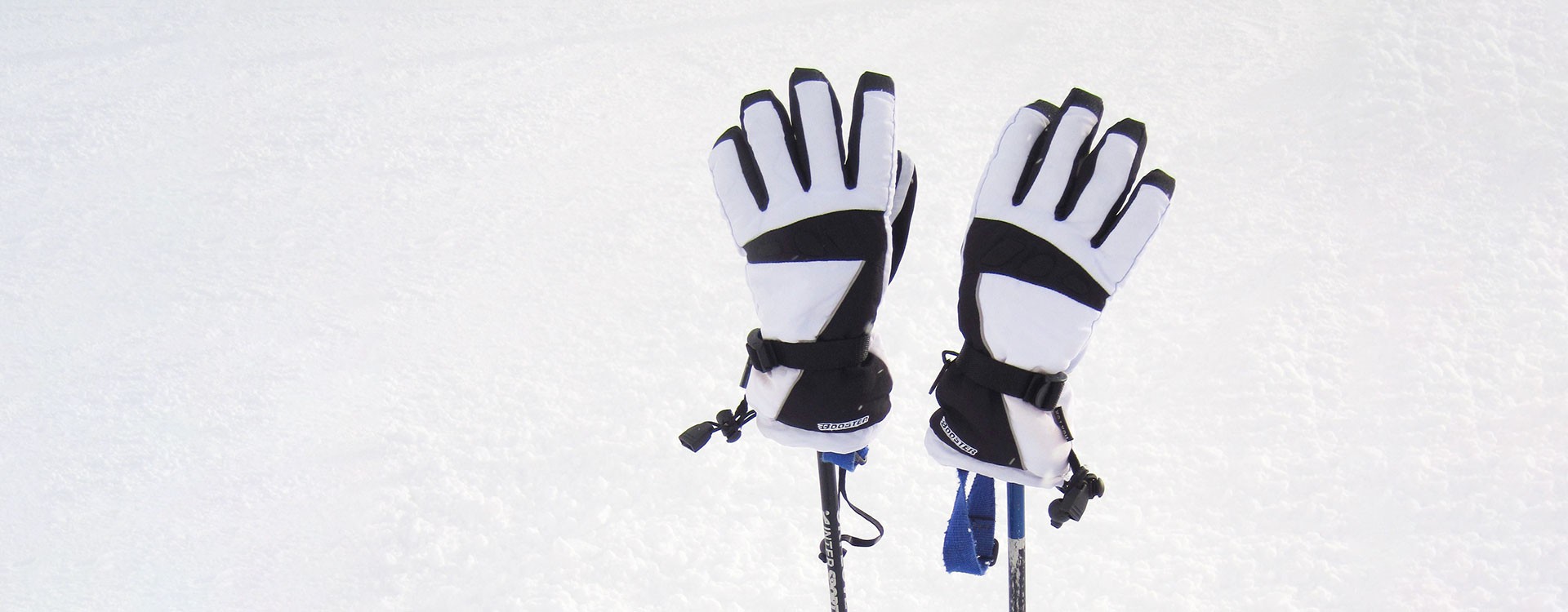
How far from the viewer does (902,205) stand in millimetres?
876

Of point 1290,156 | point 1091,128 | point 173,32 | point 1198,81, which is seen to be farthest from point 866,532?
point 173,32

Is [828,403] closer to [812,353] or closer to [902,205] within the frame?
[812,353]

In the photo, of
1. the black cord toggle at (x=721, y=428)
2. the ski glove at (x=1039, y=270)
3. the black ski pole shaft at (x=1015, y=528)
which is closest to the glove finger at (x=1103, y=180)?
the ski glove at (x=1039, y=270)

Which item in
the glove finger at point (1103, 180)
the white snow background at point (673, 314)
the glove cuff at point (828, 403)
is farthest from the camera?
the white snow background at point (673, 314)

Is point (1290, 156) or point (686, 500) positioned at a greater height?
point (1290, 156)

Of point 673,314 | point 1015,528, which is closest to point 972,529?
point 1015,528

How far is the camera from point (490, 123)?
2020mm

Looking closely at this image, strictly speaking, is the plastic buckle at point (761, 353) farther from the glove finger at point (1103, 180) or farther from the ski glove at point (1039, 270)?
the glove finger at point (1103, 180)

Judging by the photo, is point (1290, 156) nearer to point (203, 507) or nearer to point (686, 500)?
point (686, 500)

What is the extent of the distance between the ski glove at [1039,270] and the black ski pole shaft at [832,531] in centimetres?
12

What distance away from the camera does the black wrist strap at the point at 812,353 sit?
2.79ft

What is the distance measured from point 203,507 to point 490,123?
1.00 m

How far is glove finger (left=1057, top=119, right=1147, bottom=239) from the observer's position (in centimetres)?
75

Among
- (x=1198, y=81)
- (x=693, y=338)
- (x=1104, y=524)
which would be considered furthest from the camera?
(x=1198, y=81)
